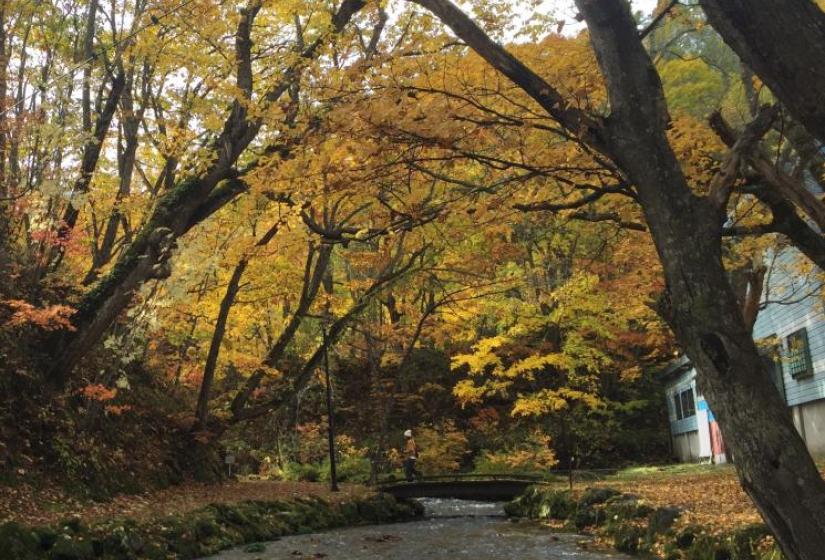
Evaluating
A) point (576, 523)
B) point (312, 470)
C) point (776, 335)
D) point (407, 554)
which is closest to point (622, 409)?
point (776, 335)

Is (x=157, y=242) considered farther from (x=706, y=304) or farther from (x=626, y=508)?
(x=706, y=304)

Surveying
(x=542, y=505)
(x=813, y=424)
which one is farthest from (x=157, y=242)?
(x=813, y=424)

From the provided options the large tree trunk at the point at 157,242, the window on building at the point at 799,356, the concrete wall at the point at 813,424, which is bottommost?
the concrete wall at the point at 813,424

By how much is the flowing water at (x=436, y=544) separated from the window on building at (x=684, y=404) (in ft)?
35.6

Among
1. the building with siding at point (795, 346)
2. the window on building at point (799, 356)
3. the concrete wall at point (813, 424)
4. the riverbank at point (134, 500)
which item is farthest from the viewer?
the window on building at point (799, 356)

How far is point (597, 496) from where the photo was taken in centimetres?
1329

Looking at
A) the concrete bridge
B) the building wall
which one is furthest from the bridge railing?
the building wall

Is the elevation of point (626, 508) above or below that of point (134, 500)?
below

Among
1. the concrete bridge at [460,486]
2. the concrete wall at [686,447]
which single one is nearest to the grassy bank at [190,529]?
the concrete bridge at [460,486]

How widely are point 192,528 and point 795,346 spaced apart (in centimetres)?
1354

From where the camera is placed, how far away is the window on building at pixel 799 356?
15539 millimetres

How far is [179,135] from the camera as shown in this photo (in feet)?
45.8

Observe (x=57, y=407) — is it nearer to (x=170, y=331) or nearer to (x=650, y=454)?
(x=170, y=331)

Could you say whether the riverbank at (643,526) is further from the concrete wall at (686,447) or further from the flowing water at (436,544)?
the concrete wall at (686,447)
